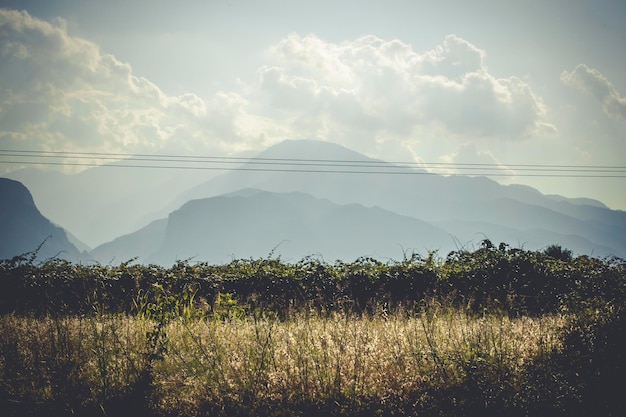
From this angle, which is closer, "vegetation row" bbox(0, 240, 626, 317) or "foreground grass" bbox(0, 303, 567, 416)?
"foreground grass" bbox(0, 303, 567, 416)

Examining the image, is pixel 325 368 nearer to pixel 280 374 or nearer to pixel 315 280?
pixel 280 374

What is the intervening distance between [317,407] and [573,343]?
4072mm

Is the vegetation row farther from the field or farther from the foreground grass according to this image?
the foreground grass

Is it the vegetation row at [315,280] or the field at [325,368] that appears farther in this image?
the vegetation row at [315,280]

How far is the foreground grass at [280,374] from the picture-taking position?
4.95 metres

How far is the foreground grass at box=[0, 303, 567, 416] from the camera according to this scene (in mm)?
4945

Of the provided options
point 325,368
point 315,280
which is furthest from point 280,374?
point 315,280

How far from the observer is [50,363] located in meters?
5.94

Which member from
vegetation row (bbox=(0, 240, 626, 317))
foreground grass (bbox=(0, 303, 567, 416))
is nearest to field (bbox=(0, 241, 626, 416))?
foreground grass (bbox=(0, 303, 567, 416))

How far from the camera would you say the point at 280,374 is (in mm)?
5352

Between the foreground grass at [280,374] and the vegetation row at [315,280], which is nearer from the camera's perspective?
the foreground grass at [280,374]

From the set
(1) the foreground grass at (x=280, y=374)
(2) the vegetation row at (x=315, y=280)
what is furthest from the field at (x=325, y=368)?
(2) the vegetation row at (x=315, y=280)

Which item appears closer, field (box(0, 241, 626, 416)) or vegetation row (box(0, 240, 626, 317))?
field (box(0, 241, 626, 416))

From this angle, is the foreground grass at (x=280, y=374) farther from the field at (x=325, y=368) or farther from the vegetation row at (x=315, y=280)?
the vegetation row at (x=315, y=280)
